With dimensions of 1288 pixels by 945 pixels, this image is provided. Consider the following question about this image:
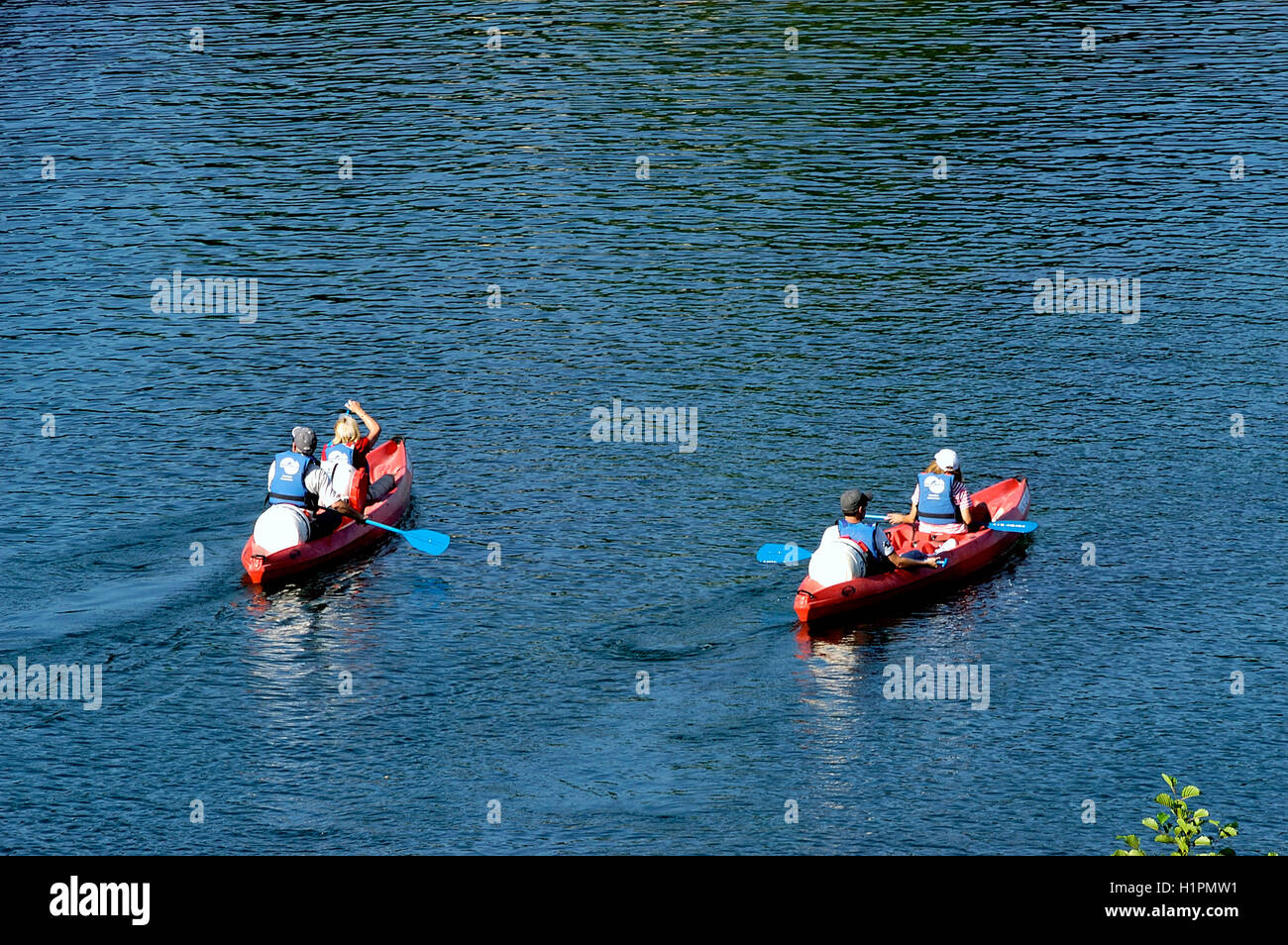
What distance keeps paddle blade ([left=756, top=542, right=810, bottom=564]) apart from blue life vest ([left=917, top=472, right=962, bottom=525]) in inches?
Result: 95.8

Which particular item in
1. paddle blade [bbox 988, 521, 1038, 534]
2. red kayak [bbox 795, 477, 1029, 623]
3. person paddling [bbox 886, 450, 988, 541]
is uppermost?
person paddling [bbox 886, 450, 988, 541]

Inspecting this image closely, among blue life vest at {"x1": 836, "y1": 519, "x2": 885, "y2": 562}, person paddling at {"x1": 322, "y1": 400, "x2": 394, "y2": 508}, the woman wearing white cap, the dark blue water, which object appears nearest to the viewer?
the dark blue water

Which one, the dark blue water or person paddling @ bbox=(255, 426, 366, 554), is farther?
person paddling @ bbox=(255, 426, 366, 554)

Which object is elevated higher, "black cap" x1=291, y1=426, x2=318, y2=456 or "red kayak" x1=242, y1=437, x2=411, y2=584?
"black cap" x1=291, y1=426, x2=318, y2=456

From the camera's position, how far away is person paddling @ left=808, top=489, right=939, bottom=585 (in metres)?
26.7

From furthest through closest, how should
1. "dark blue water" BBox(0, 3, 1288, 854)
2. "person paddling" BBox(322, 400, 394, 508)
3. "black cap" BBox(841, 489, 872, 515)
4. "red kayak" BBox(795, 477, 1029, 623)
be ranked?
"person paddling" BBox(322, 400, 394, 508) < "black cap" BBox(841, 489, 872, 515) < "red kayak" BBox(795, 477, 1029, 623) < "dark blue water" BBox(0, 3, 1288, 854)

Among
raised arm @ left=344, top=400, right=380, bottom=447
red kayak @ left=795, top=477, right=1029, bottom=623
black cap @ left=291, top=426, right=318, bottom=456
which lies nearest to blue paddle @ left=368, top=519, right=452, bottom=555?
black cap @ left=291, top=426, right=318, bottom=456

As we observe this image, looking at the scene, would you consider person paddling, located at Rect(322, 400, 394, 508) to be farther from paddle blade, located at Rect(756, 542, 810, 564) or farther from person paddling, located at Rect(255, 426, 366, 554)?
paddle blade, located at Rect(756, 542, 810, 564)

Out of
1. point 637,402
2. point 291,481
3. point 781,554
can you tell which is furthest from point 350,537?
point 637,402

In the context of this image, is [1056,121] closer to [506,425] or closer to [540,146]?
[540,146]

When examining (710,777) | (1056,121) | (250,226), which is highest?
(1056,121)

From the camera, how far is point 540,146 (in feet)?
182

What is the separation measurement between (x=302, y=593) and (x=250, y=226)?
24039mm
